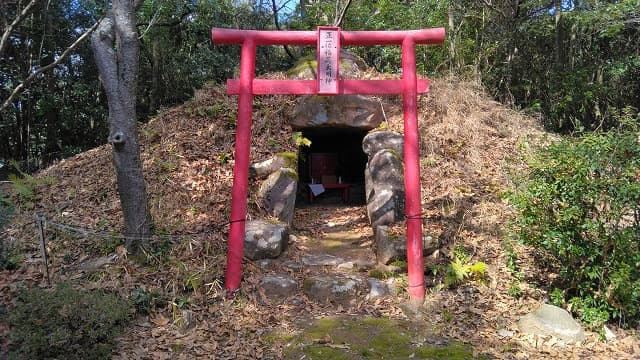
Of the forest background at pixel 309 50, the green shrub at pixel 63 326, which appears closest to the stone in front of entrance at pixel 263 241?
the green shrub at pixel 63 326

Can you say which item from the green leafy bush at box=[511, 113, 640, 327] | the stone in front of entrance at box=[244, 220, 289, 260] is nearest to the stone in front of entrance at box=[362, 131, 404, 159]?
the stone in front of entrance at box=[244, 220, 289, 260]

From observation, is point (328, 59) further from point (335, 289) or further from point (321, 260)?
point (335, 289)

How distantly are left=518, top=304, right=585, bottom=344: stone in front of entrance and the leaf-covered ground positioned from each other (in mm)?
99

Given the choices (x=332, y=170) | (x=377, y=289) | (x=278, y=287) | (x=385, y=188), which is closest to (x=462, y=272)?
(x=377, y=289)

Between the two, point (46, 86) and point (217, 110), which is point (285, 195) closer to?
point (217, 110)

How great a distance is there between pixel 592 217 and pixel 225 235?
444 cm

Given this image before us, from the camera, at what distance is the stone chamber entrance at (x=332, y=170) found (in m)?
9.57

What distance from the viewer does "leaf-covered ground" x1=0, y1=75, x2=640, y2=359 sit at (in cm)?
434

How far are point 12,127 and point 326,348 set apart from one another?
1331 centimetres

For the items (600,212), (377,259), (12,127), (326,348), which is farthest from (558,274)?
(12,127)

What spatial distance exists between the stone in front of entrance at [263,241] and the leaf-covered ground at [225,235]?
A: 6.1 inches

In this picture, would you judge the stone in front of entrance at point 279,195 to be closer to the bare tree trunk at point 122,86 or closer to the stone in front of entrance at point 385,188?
the stone in front of entrance at point 385,188

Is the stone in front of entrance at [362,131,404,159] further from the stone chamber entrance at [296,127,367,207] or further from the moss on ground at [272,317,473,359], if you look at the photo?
the moss on ground at [272,317,473,359]

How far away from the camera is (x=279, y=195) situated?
21.6 feet
